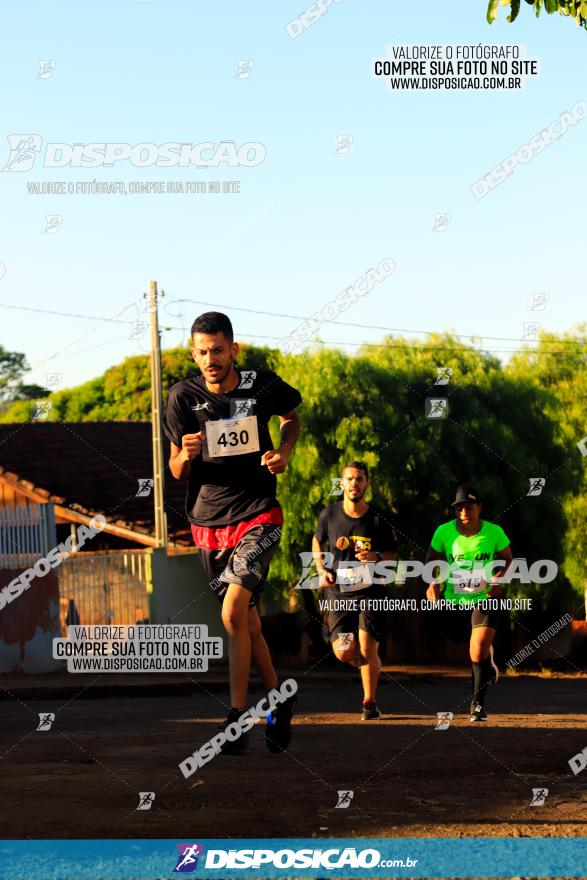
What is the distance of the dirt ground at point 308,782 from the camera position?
556 centimetres

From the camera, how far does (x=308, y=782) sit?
662cm

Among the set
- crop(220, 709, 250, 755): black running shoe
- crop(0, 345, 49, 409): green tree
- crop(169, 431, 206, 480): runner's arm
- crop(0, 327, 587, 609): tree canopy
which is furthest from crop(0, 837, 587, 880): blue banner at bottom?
crop(0, 345, 49, 409): green tree

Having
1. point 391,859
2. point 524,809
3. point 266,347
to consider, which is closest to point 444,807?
point 524,809

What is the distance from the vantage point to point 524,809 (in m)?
5.95

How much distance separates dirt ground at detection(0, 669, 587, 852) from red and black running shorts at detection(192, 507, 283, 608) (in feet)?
3.42

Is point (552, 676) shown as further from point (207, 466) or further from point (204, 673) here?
point (207, 466)

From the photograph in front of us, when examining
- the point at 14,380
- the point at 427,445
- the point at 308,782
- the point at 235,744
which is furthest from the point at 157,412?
the point at 14,380

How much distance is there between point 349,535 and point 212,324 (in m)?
4.00

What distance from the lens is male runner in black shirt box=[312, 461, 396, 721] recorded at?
10.7 meters

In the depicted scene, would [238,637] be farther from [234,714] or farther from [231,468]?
[231,468]

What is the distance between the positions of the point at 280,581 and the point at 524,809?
2215cm

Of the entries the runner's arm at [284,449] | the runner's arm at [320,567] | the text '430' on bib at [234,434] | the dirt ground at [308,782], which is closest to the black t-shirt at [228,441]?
the text '430' on bib at [234,434]

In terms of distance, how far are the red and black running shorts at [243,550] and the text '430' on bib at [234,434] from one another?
0.45 m

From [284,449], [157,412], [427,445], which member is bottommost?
[284,449]
